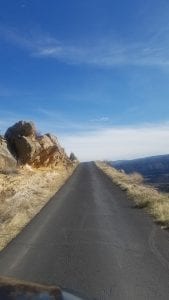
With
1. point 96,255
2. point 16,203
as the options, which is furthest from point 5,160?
point 96,255

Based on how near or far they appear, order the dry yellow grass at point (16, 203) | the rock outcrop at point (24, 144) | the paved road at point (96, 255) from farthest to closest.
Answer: the rock outcrop at point (24, 144), the dry yellow grass at point (16, 203), the paved road at point (96, 255)

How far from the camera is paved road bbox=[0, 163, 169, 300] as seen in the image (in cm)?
848

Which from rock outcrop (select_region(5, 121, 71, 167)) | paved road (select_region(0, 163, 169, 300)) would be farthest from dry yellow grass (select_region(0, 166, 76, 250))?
rock outcrop (select_region(5, 121, 71, 167))

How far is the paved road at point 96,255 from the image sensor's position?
8.48 metres

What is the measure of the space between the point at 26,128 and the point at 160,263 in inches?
1367

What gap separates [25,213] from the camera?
59.9 ft

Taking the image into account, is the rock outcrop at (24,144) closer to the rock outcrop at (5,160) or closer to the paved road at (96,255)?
the rock outcrop at (5,160)

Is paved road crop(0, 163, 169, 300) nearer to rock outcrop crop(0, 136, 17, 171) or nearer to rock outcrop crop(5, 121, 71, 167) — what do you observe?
rock outcrop crop(0, 136, 17, 171)

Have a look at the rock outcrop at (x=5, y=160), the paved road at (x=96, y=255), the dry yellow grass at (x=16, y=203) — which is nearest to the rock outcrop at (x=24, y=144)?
the rock outcrop at (x=5, y=160)

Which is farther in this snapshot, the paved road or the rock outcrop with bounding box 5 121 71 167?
the rock outcrop with bounding box 5 121 71 167

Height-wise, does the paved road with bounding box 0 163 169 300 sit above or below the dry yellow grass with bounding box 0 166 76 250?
below

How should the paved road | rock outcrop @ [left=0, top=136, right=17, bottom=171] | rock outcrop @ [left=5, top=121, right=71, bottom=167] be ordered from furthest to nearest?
rock outcrop @ [left=5, top=121, right=71, bottom=167]
rock outcrop @ [left=0, top=136, right=17, bottom=171]
the paved road

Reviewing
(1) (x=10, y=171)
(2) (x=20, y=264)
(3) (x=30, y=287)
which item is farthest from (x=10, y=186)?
(3) (x=30, y=287)

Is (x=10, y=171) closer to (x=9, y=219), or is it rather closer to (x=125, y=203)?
(x=125, y=203)
